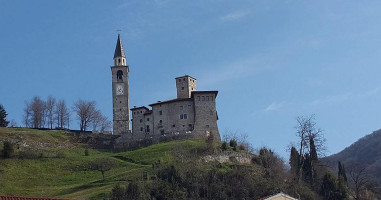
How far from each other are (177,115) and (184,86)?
287 inches

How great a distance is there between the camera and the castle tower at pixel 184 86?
4173 inches

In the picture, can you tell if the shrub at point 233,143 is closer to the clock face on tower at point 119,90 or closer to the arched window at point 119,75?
the clock face on tower at point 119,90

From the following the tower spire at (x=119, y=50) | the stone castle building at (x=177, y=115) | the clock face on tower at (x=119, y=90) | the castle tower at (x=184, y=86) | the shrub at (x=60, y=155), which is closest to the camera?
the shrub at (x=60, y=155)

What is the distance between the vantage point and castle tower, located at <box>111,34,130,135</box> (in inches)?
4377

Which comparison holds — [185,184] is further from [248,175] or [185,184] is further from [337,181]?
[337,181]

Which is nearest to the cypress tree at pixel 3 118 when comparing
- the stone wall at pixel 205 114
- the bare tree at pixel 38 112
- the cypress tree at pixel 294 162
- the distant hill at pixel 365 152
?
the bare tree at pixel 38 112

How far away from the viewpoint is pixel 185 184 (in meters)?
66.9

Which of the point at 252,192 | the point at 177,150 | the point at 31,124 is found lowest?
the point at 252,192

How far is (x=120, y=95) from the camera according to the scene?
372 feet

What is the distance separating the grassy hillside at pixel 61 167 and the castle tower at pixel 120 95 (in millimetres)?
9692

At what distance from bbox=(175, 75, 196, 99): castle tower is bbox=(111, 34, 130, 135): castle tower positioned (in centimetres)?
1169

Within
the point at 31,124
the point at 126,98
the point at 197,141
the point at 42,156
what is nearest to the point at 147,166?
the point at 197,141

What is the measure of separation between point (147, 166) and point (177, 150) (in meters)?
5.56

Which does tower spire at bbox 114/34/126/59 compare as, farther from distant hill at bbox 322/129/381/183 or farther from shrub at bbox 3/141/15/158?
distant hill at bbox 322/129/381/183
